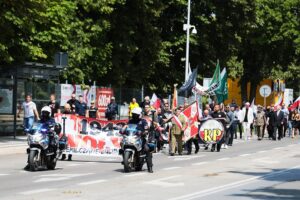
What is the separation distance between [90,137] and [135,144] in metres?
3.88

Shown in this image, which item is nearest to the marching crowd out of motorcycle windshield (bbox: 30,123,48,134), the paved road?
the paved road

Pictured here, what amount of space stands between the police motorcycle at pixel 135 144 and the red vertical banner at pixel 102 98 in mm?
18542

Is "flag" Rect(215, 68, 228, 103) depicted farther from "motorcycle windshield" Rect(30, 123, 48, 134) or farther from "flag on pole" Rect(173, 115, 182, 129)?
"motorcycle windshield" Rect(30, 123, 48, 134)

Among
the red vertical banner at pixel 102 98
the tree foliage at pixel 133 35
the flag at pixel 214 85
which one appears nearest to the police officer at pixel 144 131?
the tree foliage at pixel 133 35

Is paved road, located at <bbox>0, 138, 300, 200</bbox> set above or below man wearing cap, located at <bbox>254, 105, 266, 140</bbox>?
below

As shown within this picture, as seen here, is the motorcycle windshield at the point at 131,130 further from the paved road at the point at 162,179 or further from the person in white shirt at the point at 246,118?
the person in white shirt at the point at 246,118

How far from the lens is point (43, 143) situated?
56.9 feet

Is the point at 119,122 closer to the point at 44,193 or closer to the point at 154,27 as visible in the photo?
the point at 44,193

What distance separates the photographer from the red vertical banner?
36.4 metres

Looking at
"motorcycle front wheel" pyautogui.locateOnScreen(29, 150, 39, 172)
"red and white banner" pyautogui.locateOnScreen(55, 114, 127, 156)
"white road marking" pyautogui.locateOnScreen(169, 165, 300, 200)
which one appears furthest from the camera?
"red and white banner" pyautogui.locateOnScreen(55, 114, 127, 156)

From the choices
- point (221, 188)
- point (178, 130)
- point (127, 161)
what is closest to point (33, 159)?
point (127, 161)

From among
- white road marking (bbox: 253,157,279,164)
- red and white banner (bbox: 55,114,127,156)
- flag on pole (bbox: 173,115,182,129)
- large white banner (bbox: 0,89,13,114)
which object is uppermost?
large white banner (bbox: 0,89,13,114)

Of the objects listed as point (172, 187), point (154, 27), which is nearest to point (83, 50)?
point (154, 27)

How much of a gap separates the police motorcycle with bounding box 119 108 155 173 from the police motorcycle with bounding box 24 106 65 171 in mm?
1739
